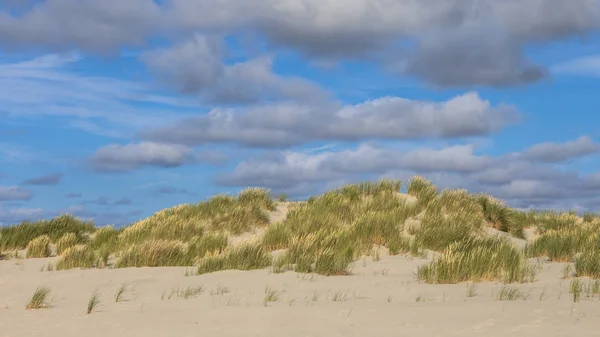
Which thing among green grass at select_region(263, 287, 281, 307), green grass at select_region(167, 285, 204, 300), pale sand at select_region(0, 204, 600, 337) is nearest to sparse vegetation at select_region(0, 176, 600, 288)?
pale sand at select_region(0, 204, 600, 337)

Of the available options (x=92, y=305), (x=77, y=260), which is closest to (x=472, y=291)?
(x=92, y=305)

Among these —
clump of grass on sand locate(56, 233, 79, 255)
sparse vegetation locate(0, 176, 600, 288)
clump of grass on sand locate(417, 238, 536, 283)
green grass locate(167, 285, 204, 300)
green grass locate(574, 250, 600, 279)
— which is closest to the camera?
green grass locate(167, 285, 204, 300)

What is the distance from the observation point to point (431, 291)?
27.2 ft

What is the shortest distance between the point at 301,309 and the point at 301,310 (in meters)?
0.06

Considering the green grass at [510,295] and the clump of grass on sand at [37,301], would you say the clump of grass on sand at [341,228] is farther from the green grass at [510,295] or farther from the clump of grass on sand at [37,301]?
the clump of grass on sand at [37,301]

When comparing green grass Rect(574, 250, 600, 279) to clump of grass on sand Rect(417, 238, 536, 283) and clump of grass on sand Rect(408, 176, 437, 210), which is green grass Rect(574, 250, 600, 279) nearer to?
clump of grass on sand Rect(417, 238, 536, 283)

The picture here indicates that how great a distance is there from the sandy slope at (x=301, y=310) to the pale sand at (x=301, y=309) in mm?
11

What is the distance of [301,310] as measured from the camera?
278 inches

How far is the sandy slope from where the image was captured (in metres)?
6.11

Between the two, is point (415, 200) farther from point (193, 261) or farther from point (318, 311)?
point (318, 311)

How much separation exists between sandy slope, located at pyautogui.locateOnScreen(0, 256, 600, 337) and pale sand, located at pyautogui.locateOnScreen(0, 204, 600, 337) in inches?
0.4

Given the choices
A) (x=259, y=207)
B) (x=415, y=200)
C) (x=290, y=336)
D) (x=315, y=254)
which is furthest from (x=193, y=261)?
(x=415, y=200)

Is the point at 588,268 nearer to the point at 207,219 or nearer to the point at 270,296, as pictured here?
the point at 270,296

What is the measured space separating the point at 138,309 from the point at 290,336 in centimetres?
258
